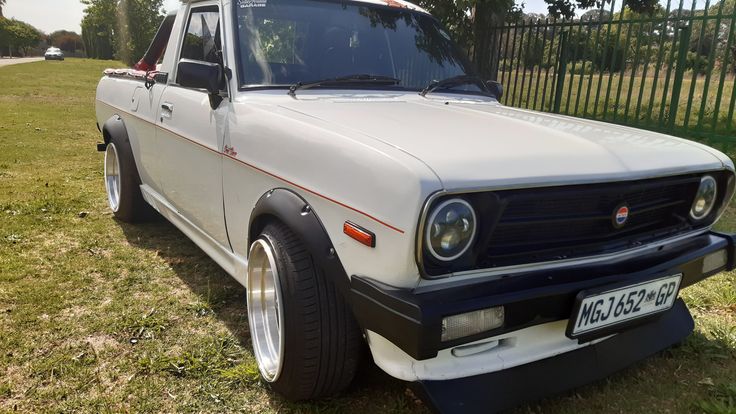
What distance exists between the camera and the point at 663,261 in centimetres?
216

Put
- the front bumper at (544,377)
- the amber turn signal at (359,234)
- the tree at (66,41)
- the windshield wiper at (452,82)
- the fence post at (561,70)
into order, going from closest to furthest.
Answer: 1. the amber turn signal at (359,234)
2. the front bumper at (544,377)
3. the windshield wiper at (452,82)
4. the fence post at (561,70)
5. the tree at (66,41)

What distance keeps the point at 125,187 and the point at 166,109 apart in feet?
4.05

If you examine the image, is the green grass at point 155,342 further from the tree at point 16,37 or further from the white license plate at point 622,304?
the tree at point 16,37

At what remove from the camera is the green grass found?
2342 mm

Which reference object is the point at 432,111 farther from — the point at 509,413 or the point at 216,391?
the point at 216,391

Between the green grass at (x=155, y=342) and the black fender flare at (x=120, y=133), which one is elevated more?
the black fender flare at (x=120, y=133)

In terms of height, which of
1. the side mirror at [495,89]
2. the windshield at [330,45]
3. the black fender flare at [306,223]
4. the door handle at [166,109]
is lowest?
the black fender flare at [306,223]

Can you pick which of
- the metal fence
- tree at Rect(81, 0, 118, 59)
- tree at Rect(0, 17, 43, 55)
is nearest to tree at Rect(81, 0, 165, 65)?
tree at Rect(81, 0, 118, 59)

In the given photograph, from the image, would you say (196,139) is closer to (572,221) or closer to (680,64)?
(572,221)

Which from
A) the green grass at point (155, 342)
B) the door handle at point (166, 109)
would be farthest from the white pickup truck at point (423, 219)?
the door handle at point (166, 109)

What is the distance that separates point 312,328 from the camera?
6.67 ft

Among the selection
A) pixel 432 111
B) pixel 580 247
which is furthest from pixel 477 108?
pixel 580 247

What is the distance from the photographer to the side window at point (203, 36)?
3023mm

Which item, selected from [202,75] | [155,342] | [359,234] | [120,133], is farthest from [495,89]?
[120,133]
